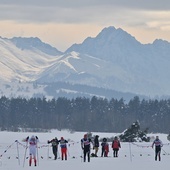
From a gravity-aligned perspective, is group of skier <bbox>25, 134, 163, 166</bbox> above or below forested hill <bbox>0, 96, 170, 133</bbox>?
below

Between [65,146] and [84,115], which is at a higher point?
[84,115]

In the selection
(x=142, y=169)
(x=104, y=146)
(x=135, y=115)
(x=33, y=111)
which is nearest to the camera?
(x=142, y=169)

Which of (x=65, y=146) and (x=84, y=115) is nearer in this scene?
(x=65, y=146)

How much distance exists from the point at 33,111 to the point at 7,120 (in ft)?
31.8

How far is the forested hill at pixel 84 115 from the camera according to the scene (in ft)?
522

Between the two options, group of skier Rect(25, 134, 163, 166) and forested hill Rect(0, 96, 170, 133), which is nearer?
group of skier Rect(25, 134, 163, 166)

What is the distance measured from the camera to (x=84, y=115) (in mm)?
169000

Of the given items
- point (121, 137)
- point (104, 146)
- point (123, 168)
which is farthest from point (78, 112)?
point (123, 168)

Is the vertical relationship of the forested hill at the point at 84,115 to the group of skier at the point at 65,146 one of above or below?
above

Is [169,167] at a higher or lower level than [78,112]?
lower

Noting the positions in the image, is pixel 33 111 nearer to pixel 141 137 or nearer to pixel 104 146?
pixel 141 137

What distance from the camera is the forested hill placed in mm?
159000

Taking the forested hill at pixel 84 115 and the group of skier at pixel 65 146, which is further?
the forested hill at pixel 84 115

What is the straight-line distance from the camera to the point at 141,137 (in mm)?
75062
